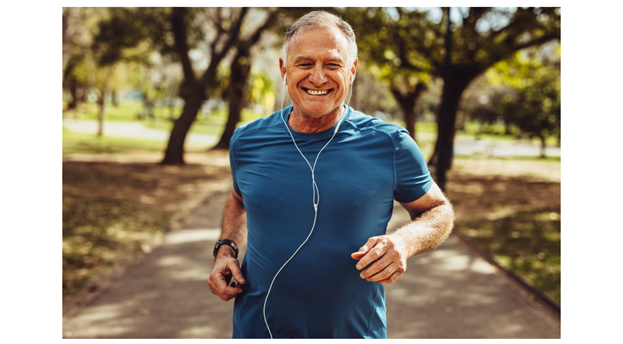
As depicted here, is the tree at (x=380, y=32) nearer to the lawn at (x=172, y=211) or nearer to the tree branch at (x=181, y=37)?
the lawn at (x=172, y=211)

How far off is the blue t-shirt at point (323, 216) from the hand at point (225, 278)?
0.06 metres

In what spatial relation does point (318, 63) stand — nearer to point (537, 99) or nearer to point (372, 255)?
point (372, 255)

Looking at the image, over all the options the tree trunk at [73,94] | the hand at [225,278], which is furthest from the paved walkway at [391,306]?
the tree trunk at [73,94]

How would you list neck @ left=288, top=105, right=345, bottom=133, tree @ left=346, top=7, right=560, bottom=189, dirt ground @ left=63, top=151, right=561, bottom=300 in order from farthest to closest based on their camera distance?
1. tree @ left=346, top=7, right=560, bottom=189
2. dirt ground @ left=63, top=151, right=561, bottom=300
3. neck @ left=288, top=105, right=345, bottom=133

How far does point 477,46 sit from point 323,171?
43.2 feet

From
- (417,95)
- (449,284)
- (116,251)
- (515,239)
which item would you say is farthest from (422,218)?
(417,95)

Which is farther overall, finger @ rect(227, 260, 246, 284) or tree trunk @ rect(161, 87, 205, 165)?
tree trunk @ rect(161, 87, 205, 165)

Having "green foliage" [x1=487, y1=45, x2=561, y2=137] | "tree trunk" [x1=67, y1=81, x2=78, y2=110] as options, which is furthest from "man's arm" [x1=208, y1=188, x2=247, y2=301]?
"tree trunk" [x1=67, y1=81, x2=78, y2=110]

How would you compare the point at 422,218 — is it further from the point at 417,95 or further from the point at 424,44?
the point at 417,95

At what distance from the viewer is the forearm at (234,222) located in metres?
2.38

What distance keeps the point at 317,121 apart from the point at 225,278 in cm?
86

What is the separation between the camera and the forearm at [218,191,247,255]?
2385mm

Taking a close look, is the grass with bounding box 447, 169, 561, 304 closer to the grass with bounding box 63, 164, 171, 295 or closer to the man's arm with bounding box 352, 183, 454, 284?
the man's arm with bounding box 352, 183, 454, 284

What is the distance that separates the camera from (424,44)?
1485 centimetres
